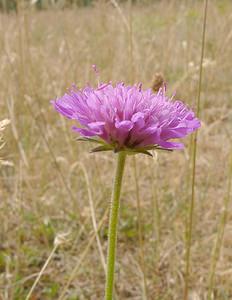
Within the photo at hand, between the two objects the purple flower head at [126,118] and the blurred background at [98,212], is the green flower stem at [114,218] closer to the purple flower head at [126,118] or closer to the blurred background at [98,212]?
the purple flower head at [126,118]

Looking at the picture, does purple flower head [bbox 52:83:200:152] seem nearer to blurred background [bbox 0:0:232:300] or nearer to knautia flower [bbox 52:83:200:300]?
knautia flower [bbox 52:83:200:300]

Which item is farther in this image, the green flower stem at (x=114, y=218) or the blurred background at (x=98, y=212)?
the blurred background at (x=98, y=212)

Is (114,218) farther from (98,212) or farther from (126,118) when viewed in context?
(98,212)

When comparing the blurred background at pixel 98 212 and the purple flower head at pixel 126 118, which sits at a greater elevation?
the purple flower head at pixel 126 118

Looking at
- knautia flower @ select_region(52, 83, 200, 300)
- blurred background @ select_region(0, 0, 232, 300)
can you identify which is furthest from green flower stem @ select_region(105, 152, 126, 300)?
blurred background @ select_region(0, 0, 232, 300)

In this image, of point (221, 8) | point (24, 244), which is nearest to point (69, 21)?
point (221, 8)

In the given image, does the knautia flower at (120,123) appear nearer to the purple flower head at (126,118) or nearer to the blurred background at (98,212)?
the purple flower head at (126,118)

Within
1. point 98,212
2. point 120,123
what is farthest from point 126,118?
point 98,212

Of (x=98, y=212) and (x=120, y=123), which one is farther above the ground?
(x=120, y=123)

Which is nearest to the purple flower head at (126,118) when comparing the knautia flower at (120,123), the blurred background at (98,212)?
the knautia flower at (120,123)
